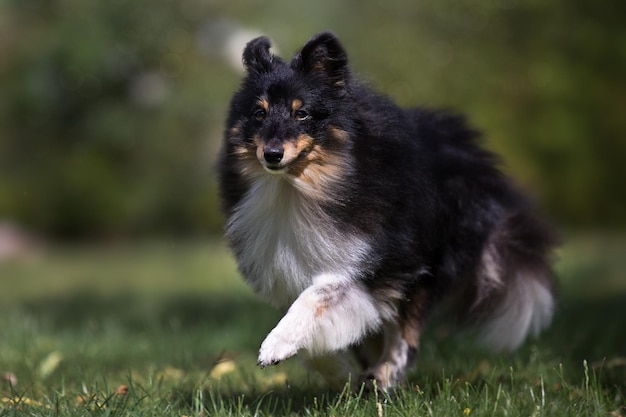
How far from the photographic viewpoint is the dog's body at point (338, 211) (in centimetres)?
405

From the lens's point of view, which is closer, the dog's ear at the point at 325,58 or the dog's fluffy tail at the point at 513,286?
the dog's ear at the point at 325,58

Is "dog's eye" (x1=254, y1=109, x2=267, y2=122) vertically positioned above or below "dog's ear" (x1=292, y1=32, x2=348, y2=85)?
below

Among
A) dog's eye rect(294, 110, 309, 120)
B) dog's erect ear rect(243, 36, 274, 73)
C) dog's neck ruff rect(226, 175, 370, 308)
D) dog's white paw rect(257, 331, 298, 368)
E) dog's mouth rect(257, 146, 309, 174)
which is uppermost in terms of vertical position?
dog's erect ear rect(243, 36, 274, 73)

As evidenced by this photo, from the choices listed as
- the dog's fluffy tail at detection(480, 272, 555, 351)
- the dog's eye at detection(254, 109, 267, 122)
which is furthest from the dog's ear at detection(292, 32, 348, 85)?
the dog's fluffy tail at detection(480, 272, 555, 351)

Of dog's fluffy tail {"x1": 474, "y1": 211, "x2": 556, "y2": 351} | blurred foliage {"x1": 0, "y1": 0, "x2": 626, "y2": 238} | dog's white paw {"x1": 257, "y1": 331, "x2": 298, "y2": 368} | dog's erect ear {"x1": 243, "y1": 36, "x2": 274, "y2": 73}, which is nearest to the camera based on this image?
dog's white paw {"x1": 257, "y1": 331, "x2": 298, "y2": 368}

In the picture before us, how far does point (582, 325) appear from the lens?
242 inches

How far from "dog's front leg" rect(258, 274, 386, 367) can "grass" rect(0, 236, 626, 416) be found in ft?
0.86

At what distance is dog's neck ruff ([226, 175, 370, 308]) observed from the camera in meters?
4.09

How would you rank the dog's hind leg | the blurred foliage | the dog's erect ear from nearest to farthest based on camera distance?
the dog's erect ear
the dog's hind leg
the blurred foliage

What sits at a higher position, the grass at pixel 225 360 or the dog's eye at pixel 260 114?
the dog's eye at pixel 260 114

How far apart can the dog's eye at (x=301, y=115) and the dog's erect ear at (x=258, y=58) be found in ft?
1.04

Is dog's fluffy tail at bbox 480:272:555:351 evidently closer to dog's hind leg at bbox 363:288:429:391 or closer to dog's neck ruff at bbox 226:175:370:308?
dog's hind leg at bbox 363:288:429:391

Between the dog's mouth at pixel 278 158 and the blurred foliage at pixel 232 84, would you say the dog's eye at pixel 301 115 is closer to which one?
the dog's mouth at pixel 278 158

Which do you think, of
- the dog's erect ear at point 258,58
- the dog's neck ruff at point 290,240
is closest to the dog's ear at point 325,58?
the dog's erect ear at point 258,58
